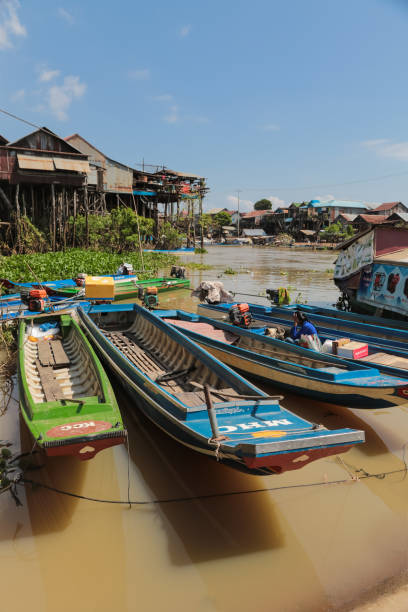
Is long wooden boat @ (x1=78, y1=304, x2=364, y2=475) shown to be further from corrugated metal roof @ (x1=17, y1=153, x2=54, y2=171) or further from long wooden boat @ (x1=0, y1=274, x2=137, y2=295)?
corrugated metal roof @ (x1=17, y1=153, x2=54, y2=171)

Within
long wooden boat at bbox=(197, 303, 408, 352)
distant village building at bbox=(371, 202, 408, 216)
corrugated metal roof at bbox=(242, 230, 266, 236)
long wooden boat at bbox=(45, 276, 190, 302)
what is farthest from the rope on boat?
corrugated metal roof at bbox=(242, 230, 266, 236)

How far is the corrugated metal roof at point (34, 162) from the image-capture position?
70.8 ft

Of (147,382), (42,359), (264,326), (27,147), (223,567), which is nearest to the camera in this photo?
(223,567)

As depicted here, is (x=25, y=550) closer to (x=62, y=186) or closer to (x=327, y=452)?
(x=327, y=452)

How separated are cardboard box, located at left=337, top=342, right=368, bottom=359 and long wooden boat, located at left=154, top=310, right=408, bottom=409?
476 millimetres

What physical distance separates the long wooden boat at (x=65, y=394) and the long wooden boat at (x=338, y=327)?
154 inches

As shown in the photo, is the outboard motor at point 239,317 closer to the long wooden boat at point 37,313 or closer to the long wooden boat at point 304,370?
the long wooden boat at point 304,370

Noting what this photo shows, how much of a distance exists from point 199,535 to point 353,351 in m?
4.01

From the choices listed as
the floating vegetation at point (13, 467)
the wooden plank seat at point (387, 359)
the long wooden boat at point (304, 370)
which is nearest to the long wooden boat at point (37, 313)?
the long wooden boat at point (304, 370)

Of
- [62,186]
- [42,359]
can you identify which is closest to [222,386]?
[42,359]

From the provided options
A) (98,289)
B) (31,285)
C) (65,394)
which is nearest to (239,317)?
(98,289)

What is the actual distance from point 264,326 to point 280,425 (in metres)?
4.93

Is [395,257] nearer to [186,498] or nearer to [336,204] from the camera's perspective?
→ [186,498]

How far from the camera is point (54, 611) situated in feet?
10.7
